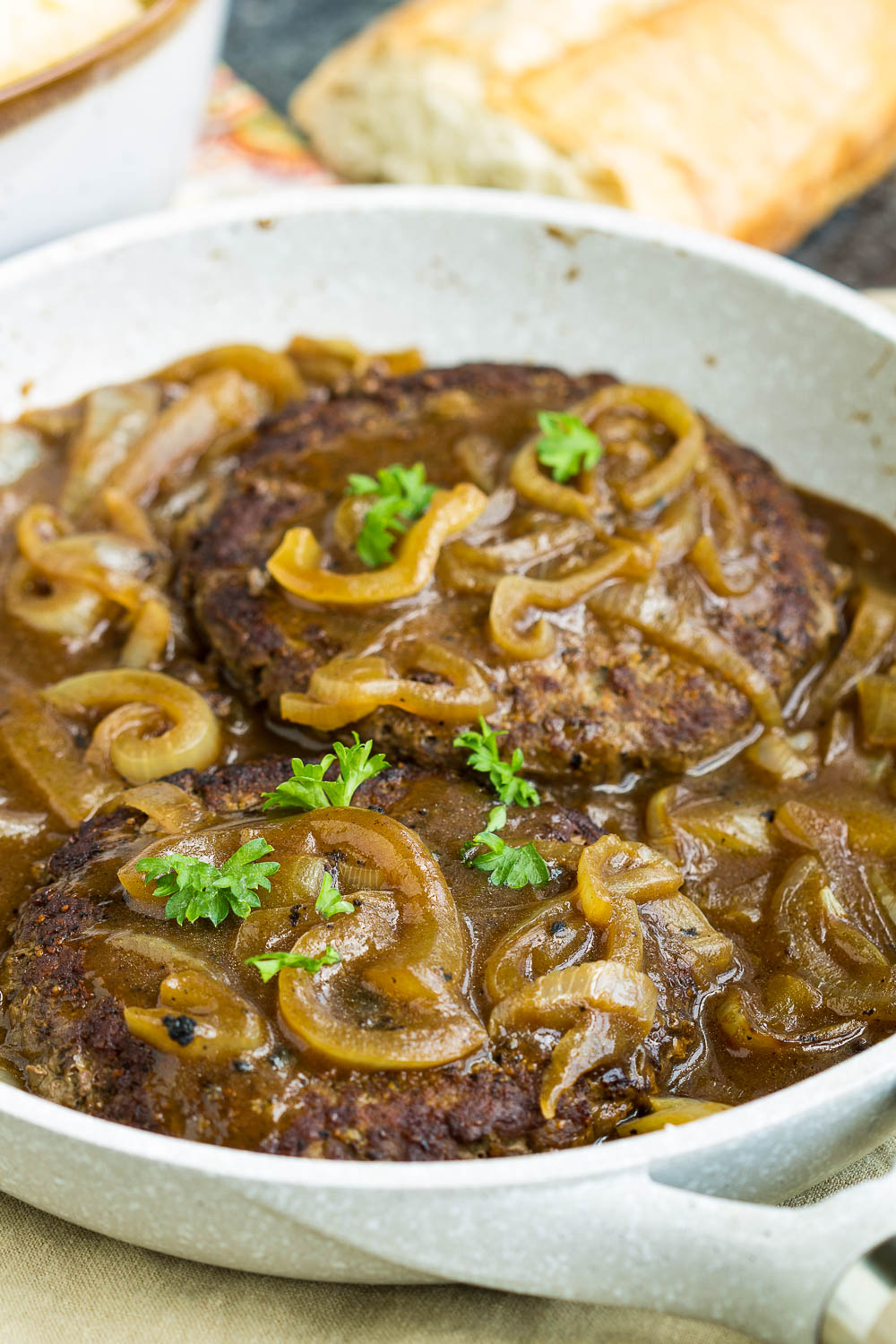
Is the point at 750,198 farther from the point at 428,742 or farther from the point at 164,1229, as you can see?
the point at 164,1229

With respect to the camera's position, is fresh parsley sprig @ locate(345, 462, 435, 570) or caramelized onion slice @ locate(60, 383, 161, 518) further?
caramelized onion slice @ locate(60, 383, 161, 518)

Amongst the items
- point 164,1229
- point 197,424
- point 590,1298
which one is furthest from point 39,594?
point 590,1298

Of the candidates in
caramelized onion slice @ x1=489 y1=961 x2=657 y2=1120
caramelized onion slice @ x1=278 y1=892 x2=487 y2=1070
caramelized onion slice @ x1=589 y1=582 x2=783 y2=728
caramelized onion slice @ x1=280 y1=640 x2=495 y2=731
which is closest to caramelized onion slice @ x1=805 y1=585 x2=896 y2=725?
caramelized onion slice @ x1=589 y1=582 x2=783 y2=728

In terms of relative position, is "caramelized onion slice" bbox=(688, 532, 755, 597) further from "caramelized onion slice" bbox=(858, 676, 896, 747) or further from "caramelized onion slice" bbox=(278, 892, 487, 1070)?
"caramelized onion slice" bbox=(278, 892, 487, 1070)

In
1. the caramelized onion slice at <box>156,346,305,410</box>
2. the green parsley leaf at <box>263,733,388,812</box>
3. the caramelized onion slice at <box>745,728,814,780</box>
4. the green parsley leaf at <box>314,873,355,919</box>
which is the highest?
the caramelized onion slice at <box>745,728,814,780</box>

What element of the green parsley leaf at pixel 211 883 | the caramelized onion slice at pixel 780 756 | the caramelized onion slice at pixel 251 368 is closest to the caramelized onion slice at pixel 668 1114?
the green parsley leaf at pixel 211 883

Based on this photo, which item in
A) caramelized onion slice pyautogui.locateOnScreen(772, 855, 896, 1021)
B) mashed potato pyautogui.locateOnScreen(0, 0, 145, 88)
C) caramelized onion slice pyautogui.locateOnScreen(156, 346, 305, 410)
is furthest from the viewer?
mashed potato pyautogui.locateOnScreen(0, 0, 145, 88)

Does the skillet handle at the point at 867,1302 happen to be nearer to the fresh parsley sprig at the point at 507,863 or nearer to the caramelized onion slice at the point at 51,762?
the fresh parsley sprig at the point at 507,863
